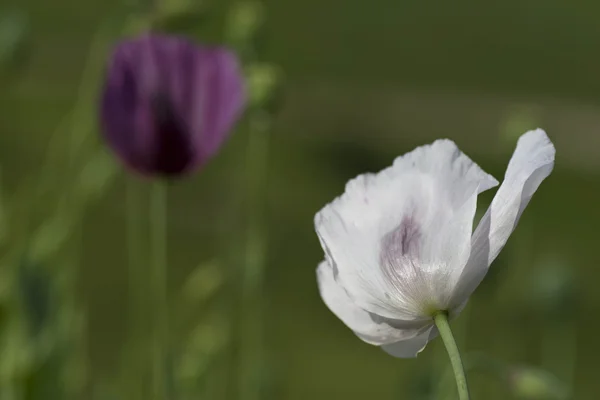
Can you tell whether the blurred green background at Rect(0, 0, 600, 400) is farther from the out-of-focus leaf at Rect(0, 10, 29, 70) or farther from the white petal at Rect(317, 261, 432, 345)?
the white petal at Rect(317, 261, 432, 345)

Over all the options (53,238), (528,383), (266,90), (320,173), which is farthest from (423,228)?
(320,173)

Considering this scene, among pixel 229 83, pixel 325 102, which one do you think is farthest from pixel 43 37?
pixel 229 83

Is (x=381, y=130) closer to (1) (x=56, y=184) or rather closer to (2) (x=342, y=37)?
(2) (x=342, y=37)

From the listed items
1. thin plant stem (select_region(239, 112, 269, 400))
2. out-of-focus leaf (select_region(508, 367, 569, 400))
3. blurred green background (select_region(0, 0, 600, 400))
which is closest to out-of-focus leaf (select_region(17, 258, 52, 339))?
blurred green background (select_region(0, 0, 600, 400))

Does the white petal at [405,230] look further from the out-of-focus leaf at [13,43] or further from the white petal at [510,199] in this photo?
the out-of-focus leaf at [13,43]

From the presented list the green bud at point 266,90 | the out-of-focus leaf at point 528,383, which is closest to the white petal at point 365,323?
the out-of-focus leaf at point 528,383
